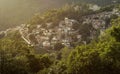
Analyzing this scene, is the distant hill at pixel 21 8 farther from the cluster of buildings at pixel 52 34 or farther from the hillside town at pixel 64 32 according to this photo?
the cluster of buildings at pixel 52 34

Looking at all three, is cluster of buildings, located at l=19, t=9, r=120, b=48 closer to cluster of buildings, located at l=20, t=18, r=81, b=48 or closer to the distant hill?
cluster of buildings, located at l=20, t=18, r=81, b=48

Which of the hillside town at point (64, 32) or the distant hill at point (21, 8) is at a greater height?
the distant hill at point (21, 8)

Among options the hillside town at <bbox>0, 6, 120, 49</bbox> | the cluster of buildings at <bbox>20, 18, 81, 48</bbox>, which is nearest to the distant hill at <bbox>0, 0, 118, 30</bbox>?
the hillside town at <bbox>0, 6, 120, 49</bbox>

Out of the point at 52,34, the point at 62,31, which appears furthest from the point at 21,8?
the point at 52,34

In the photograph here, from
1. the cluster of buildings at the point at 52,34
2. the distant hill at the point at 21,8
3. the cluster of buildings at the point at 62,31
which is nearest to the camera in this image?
the cluster of buildings at the point at 52,34

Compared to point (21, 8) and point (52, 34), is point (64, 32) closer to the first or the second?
point (52, 34)

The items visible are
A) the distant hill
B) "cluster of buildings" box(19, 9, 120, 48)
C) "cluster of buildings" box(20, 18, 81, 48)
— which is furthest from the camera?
the distant hill

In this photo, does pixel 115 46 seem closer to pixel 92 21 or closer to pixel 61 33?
pixel 61 33

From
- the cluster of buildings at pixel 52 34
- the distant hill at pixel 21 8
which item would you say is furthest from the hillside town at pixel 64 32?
the distant hill at pixel 21 8

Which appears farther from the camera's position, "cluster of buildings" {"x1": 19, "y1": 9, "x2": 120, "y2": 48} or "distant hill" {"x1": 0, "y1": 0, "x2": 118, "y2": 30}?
"distant hill" {"x1": 0, "y1": 0, "x2": 118, "y2": 30}
